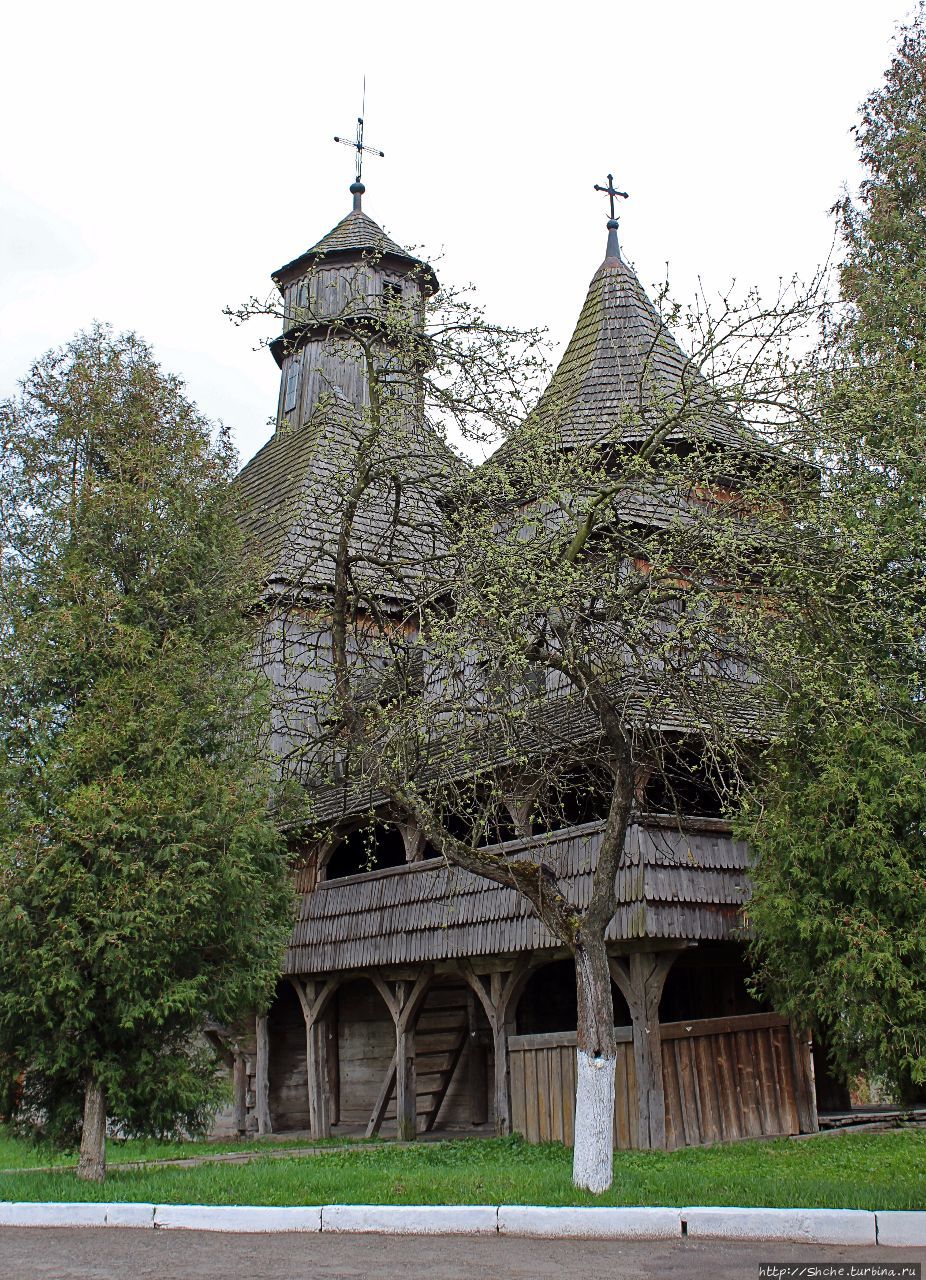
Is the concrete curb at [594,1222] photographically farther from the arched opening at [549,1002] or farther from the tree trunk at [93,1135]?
the arched opening at [549,1002]

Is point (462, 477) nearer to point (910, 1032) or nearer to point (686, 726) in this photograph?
point (686, 726)

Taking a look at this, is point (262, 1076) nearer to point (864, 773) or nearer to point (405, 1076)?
point (405, 1076)

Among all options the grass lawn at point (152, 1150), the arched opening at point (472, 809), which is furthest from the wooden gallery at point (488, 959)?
the grass lawn at point (152, 1150)

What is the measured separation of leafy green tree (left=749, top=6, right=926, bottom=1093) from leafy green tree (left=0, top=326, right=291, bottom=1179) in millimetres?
4762

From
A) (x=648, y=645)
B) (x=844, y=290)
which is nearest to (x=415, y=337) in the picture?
(x=648, y=645)

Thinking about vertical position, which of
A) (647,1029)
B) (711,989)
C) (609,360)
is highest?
(609,360)

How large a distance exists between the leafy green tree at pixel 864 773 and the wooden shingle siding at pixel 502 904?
5.99 ft

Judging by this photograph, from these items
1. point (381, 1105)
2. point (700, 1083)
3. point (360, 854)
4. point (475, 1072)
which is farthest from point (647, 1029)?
point (360, 854)

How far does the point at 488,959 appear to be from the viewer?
1538 centimetres

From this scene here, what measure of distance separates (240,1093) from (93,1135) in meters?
9.66

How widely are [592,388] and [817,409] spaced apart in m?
10.1

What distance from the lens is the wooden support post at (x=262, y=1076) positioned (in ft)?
62.9

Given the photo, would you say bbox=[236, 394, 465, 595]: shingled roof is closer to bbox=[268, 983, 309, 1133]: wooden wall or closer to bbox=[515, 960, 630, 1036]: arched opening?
bbox=[515, 960, 630, 1036]: arched opening

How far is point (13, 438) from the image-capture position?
1228cm
